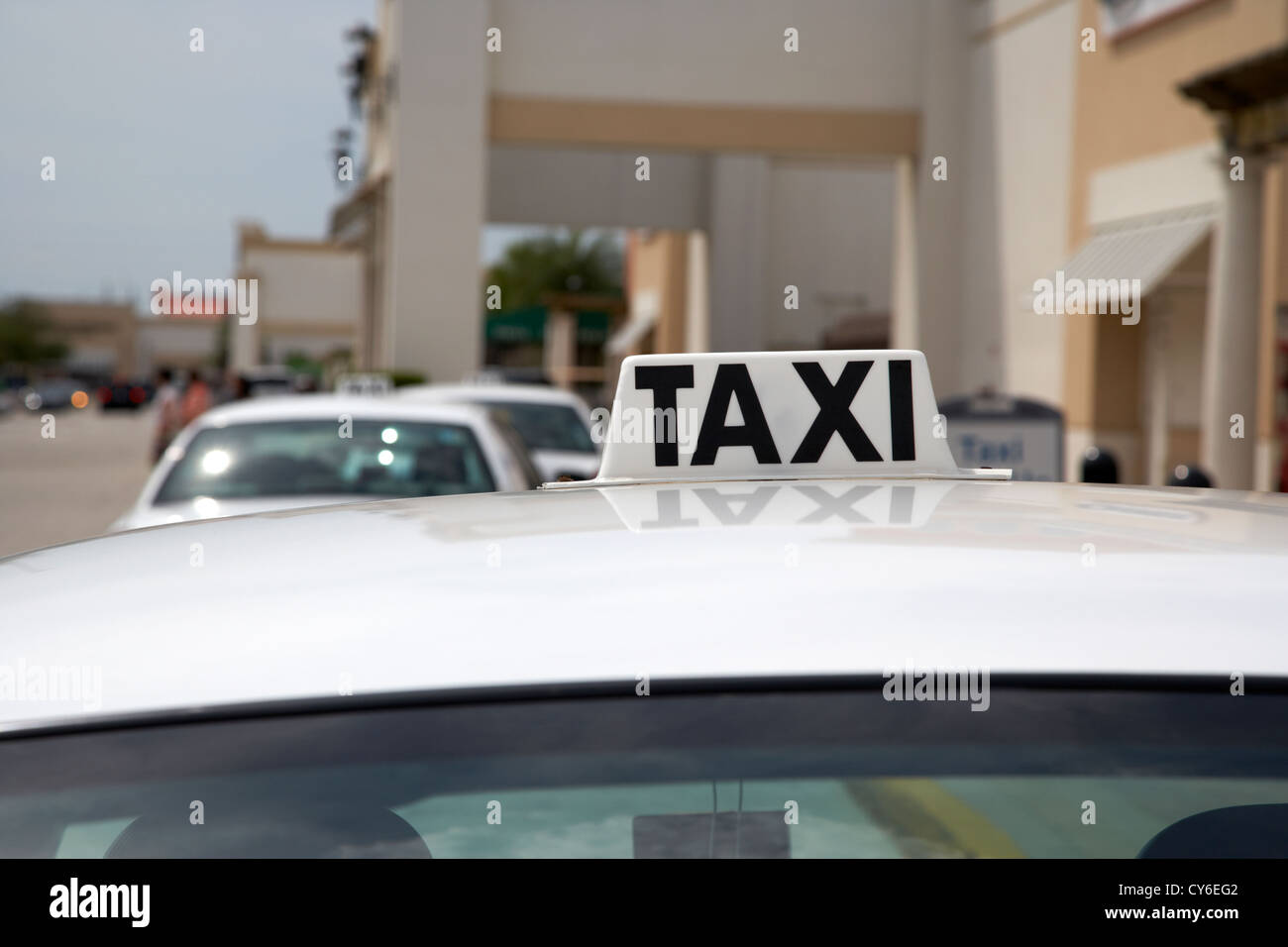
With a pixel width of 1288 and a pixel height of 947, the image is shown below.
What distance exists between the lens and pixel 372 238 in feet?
105

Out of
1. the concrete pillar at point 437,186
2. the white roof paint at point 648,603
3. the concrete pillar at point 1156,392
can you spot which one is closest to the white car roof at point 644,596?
the white roof paint at point 648,603

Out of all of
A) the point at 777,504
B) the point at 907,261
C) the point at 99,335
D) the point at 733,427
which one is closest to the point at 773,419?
the point at 733,427

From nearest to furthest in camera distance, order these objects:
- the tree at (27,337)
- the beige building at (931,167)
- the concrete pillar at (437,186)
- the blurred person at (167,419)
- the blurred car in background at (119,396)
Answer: the beige building at (931,167), the blurred person at (167,419), the concrete pillar at (437,186), the blurred car in background at (119,396), the tree at (27,337)

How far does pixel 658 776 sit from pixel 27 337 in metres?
130

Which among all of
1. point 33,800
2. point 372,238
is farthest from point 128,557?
point 372,238

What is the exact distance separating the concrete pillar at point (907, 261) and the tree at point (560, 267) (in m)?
51.4

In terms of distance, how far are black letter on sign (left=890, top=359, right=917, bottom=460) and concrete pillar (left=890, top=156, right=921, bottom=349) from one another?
21089 millimetres

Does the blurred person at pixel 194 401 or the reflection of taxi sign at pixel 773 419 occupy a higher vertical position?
the blurred person at pixel 194 401

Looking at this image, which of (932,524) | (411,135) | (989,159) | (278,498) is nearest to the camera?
(932,524)

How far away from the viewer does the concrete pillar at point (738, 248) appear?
33688mm

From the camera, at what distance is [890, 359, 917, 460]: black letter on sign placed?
8.43 feet

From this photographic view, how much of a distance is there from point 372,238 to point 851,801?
31.8m

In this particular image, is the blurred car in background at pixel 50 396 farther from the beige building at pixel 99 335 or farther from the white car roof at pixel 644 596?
the white car roof at pixel 644 596
